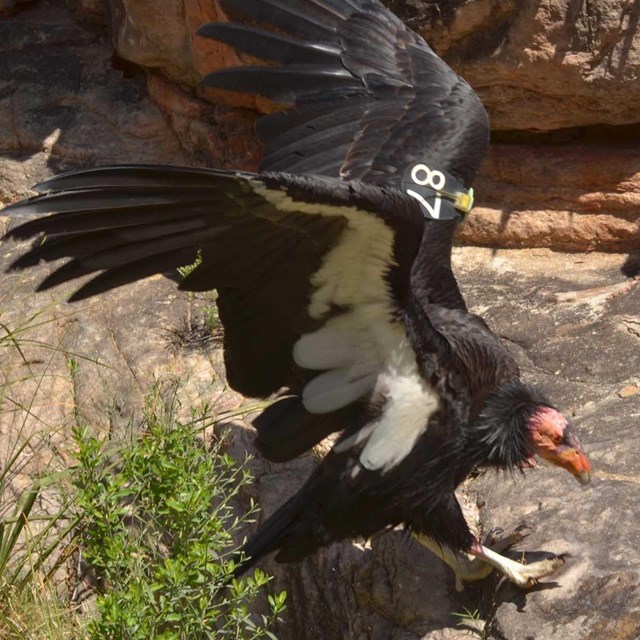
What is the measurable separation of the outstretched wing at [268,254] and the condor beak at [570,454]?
52 centimetres

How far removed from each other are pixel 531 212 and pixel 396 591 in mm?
2505

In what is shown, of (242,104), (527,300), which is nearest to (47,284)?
(527,300)

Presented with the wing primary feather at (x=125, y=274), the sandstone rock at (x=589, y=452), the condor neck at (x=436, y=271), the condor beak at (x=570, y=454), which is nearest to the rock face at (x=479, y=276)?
the sandstone rock at (x=589, y=452)

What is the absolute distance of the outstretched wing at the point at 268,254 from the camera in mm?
3059

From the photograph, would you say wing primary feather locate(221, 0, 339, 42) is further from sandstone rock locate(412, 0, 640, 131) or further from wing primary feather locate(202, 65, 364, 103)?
sandstone rock locate(412, 0, 640, 131)

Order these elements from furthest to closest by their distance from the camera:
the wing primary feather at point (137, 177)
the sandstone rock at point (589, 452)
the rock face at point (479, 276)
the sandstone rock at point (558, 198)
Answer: the sandstone rock at point (558, 198) < the rock face at point (479, 276) < the sandstone rock at point (589, 452) < the wing primary feather at point (137, 177)

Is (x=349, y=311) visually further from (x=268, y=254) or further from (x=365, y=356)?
(x=268, y=254)

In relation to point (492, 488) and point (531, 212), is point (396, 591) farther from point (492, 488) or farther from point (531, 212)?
point (531, 212)

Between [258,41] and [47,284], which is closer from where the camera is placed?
[47,284]

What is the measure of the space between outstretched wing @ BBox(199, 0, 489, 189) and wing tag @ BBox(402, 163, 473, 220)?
31 millimetres

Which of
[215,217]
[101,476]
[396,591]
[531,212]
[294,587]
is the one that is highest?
[215,217]

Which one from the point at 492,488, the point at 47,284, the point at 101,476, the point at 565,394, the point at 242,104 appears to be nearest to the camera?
the point at 47,284

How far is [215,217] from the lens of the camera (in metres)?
3.24

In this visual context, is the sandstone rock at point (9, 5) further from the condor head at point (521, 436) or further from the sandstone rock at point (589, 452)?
the condor head at point (521, 436)
